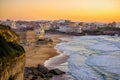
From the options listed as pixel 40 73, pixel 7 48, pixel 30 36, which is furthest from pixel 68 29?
pixel 7 48

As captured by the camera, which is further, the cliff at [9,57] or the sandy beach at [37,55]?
the sandy beach at [37,55]

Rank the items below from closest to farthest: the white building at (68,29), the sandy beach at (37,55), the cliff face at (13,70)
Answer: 1. the cliff face at (13,70)
2. the sandy beach at (37,55)
3. the white building at (68,29)

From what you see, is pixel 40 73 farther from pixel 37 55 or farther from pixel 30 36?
pixel 30 36

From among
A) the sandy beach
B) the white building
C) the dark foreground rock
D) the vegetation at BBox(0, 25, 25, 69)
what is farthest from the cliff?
the white building

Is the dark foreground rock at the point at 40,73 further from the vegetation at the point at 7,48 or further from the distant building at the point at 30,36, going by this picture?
the distant building at the point at 30,36

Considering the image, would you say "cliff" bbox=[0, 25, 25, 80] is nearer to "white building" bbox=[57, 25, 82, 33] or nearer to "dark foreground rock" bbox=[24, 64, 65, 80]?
"dark foreground rock" bbox=[24, 64, 65, 80]

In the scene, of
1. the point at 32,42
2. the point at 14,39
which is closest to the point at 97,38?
the point at 32,42

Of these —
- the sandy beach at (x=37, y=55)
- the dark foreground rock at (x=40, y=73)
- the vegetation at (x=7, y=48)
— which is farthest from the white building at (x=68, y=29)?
the vegetation at (x=7, y=48)

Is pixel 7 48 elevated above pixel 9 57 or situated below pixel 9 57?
above

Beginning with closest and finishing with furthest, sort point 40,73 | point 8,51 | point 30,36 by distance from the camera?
point 8,51
point 40,73
point 30,36
